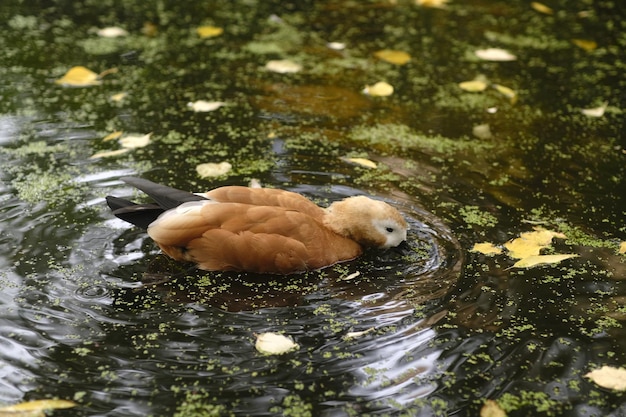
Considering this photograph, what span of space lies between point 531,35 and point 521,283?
3.73 meters

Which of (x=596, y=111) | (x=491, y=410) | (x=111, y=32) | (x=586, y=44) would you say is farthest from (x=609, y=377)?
(x=111, y=32)

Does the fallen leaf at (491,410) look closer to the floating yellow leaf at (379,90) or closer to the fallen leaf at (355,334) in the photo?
the fallen leaf at (355,334)

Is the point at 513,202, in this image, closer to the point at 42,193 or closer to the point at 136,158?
the point at 136,158

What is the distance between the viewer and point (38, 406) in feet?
8.52

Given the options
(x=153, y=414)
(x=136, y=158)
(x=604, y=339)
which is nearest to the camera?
(x=153, y=414)

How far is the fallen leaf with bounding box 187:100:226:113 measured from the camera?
5148mm

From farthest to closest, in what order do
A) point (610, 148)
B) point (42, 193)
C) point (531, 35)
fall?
1. point (531, 35)
2. point (610, 148)
3. point (42, 193)

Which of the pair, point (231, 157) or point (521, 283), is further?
point (231, 157)

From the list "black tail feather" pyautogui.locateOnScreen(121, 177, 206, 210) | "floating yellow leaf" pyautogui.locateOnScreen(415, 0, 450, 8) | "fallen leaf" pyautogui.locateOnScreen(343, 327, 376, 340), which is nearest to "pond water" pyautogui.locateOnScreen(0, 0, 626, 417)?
"fallen leaf" pyautogui.locateOnScreen(343, 327, 376, 340)

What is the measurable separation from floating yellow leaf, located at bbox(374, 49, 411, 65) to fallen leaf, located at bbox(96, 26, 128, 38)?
2045 mm

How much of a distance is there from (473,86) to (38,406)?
397cm

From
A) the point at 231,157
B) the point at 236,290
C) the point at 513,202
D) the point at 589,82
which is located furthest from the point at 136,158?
the point at 589,82

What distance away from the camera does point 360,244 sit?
12.1ft

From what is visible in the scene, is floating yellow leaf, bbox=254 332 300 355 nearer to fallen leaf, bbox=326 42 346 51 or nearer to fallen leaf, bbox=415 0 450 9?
fallen leaf, bbox=326 42 346 51
